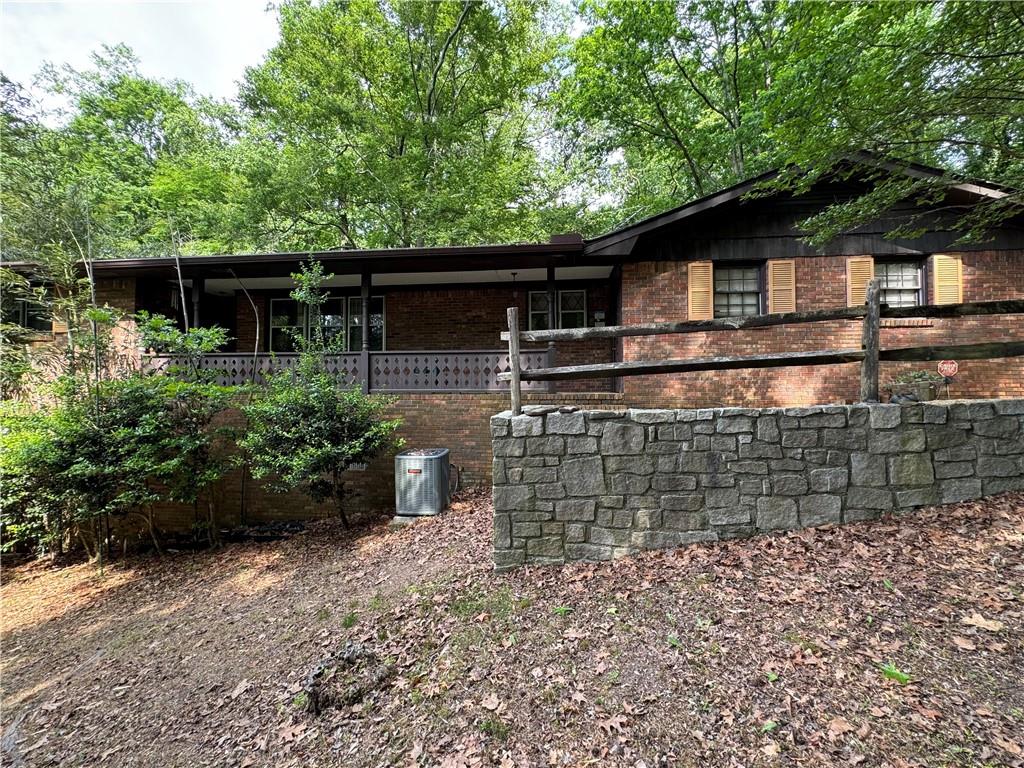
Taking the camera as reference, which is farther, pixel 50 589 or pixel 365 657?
pixel 50 589

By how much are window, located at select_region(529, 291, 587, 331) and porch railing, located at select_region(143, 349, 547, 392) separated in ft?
8.17

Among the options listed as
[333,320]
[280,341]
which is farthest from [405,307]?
[280,341]

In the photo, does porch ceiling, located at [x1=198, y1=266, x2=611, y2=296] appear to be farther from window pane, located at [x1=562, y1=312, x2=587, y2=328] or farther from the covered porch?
window pane, located at [x1=562, y1=312, x2=587, y2=328]

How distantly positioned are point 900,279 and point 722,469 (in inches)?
278

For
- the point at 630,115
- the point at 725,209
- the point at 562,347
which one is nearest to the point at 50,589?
the point at 562,347

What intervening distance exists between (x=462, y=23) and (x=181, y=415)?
669 inches

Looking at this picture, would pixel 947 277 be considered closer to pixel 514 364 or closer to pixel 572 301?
pixel 572 301

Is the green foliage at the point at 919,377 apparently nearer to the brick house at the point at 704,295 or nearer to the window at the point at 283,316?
the brick house at the point at 704,295

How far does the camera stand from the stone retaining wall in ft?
12.4

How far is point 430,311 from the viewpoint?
33.5 ft

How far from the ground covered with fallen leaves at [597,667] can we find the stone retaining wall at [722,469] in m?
0.20

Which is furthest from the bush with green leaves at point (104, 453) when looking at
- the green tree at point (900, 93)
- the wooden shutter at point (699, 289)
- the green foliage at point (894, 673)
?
the green tree at point (900, 93)

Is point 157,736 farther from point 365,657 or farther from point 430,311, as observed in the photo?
point 430,311

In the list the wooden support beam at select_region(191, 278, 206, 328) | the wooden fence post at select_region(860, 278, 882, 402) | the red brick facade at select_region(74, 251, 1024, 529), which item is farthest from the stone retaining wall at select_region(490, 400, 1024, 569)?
the wooden support beam at select_region(191, 278, 206, 328)
